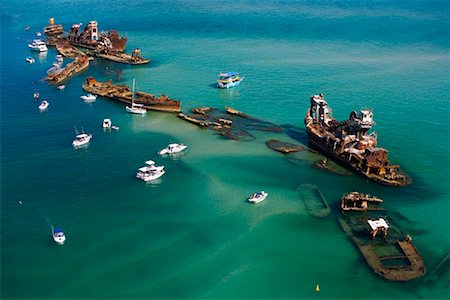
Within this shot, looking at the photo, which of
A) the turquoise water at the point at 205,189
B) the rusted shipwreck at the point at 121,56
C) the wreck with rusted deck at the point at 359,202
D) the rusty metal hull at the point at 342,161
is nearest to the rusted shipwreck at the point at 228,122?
the turquoise water at the point at 205,189

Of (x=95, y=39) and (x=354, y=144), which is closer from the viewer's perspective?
(x=354, y=144)

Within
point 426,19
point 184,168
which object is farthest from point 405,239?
point 426,19

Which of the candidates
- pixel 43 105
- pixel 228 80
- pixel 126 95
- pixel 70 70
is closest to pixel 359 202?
pixel 228 80

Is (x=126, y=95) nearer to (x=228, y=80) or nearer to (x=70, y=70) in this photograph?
(x=228, y=80)

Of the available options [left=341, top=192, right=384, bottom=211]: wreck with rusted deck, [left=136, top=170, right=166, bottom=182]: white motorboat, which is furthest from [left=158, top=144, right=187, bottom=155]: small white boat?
[left=341, top=192, right=384, bottom=211]: wreck with rusted deck

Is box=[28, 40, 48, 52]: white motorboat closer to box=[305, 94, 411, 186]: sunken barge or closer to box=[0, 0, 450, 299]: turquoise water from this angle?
box=[0, 0, 450, 299]: turquoise water

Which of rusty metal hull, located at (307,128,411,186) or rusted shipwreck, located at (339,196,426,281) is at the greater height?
rusty metal hull, located at (307,128,411,186)
